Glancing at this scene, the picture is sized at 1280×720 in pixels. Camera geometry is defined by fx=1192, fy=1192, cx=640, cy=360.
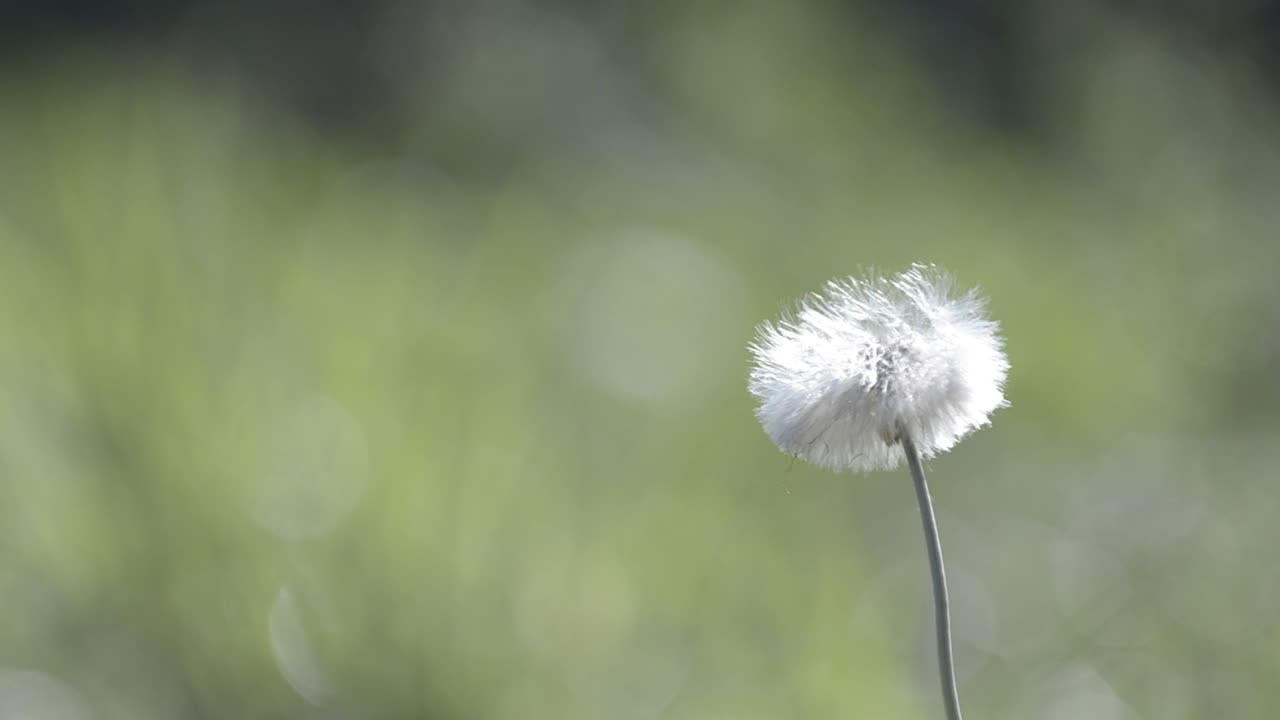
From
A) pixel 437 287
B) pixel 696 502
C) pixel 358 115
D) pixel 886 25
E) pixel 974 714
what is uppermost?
pixel 886 25

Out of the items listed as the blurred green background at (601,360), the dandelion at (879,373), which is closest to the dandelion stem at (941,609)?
the dandelion at (879,373)

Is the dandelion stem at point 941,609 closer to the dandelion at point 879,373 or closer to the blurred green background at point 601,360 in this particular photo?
the dandelion at point 879,373

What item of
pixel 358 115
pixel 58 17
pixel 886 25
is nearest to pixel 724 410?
pixel 358 115

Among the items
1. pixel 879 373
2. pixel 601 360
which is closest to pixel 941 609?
pixel 879 373

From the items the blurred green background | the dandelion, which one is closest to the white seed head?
the dandelion

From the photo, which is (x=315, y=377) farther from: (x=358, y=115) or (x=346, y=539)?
(x=358, y=115)
